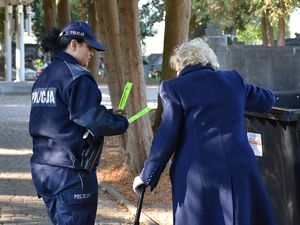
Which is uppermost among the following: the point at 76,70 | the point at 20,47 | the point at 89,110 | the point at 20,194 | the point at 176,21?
the point at 176,21

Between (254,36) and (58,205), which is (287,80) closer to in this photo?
(58,205)

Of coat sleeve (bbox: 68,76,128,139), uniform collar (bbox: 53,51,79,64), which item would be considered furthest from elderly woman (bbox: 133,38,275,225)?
uniform collar (bbox: 53,51,79,64)

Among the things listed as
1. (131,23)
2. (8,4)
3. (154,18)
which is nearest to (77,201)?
(131,23)

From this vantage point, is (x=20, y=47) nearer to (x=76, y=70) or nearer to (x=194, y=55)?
(x=76, y=70)

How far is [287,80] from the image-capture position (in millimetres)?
8695

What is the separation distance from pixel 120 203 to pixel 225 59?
3.09 metres

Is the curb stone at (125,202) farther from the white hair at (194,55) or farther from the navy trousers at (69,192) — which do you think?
the white hair at (194,55)

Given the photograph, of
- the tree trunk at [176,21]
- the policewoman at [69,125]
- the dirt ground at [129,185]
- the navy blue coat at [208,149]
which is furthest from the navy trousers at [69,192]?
the tree trunk at [176,21]

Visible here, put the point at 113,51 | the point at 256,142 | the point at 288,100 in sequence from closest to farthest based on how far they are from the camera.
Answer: the point at 256,142
the point at 288,100
the point at 113,51

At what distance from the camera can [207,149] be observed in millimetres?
3965

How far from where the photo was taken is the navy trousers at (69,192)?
4.09 meters

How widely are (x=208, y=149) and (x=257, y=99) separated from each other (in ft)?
1.94

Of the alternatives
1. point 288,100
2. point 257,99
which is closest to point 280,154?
point 257,99

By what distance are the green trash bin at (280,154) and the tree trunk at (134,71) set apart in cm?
365
